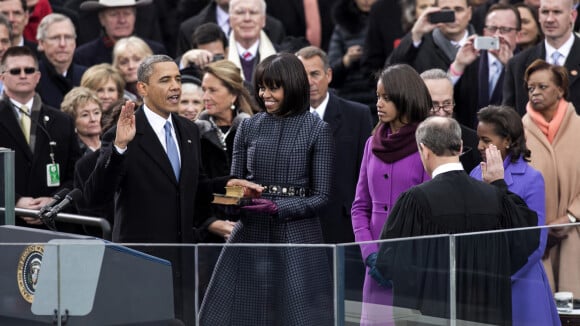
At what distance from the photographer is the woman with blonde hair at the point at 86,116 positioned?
1048 cm

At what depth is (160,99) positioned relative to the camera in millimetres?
7961

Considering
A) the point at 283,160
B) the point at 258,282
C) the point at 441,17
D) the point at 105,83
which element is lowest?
the point at 258,282

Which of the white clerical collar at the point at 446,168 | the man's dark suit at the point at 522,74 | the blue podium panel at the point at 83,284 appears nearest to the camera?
the blue podium panel at the point at 83,284

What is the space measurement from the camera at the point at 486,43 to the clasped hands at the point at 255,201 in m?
3.80

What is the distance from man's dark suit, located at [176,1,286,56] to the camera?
12562 mm

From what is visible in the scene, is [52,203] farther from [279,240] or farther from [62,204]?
[279,240]

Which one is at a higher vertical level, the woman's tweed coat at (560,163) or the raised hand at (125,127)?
the raised hand at (125,127)

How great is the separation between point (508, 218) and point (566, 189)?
2.03 m

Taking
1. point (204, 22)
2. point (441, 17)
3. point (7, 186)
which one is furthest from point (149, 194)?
point (204, 22)

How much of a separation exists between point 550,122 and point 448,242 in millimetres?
3004

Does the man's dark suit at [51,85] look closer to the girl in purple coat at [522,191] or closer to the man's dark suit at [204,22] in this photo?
the man's dark suit at [204,22]

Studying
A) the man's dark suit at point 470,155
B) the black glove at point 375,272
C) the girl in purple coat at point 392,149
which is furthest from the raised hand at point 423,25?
the black glove at point 375,272

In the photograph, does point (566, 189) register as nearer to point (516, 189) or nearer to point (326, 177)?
point (516, 189)

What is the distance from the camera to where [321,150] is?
295 inches
